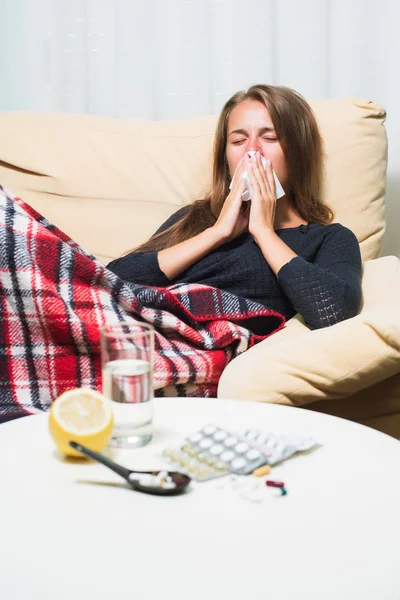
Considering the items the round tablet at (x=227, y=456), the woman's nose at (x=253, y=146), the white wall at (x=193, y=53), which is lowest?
the round tablet at (x=227, y=456)

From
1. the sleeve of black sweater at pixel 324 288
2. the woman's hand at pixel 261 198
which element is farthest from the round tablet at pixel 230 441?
the woman's hand at pixel 261 198

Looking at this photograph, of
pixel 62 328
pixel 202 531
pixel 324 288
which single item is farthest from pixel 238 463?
pixel 324 288

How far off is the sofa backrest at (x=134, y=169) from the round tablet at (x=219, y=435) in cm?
100

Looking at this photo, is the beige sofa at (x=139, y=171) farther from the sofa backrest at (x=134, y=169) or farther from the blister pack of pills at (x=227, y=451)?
the blister pack of pills at (x=227, y=451)

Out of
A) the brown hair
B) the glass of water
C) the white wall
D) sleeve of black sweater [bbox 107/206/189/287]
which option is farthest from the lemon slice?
the white wall

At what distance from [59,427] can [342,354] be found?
0.48 meters

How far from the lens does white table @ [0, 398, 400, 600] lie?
530 mm

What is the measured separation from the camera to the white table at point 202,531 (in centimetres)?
53

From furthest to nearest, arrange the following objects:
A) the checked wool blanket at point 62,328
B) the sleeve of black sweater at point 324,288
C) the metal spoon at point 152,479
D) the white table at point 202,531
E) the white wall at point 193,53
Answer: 1. the white wall at point 193,53
2. the sleeve of black sweater at point 324,288
3. the checked wool blanket at point 62,328
4. the metal spoon at point 152,479
5. the white table at point 202,531

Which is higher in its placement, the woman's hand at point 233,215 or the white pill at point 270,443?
the woman's hand at point 233,215

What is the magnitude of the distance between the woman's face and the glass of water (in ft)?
3.05

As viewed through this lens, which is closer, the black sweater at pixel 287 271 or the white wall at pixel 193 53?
the black sweater at pixel 287 271

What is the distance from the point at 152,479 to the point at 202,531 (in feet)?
0.30

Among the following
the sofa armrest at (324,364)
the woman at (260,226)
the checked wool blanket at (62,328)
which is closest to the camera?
the sofa armrest at (324,364)
